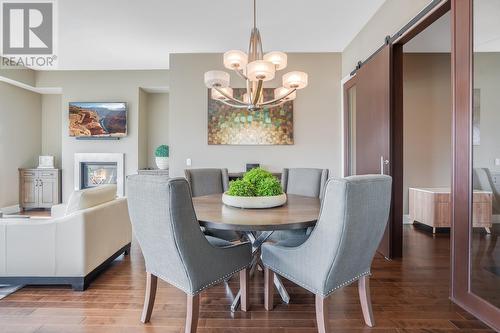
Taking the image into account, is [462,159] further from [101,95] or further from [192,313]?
[101,95]

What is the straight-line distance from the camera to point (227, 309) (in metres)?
1.93

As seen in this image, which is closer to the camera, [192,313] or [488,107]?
[192,313]

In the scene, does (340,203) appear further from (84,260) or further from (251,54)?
(84,260)

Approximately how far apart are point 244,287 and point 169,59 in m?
4.20

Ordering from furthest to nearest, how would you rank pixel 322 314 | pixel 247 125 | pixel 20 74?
pixel 20 74
pixel 247 125
pixel 322 314

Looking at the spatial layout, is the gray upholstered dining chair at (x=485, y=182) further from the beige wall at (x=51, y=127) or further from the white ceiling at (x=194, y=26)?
the beige wall at (x=51, y=127)

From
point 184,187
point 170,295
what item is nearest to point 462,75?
point 184,187

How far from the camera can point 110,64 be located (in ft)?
16.9

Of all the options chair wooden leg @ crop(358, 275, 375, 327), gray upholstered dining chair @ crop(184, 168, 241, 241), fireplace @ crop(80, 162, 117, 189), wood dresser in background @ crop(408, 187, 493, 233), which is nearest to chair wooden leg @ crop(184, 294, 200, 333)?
chair wooden leg @ crop(358, 275, 375, 327)

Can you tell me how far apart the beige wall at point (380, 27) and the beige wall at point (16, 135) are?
6363mm

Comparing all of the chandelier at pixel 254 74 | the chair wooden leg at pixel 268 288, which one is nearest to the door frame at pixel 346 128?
the chandelier at pixel 254 74

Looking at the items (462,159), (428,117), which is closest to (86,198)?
(462,159)

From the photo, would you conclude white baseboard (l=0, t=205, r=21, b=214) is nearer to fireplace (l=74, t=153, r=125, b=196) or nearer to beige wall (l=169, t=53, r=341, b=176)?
fireplace (l=74, t=153, r=125, b=196)

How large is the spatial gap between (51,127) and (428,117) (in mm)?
7589
